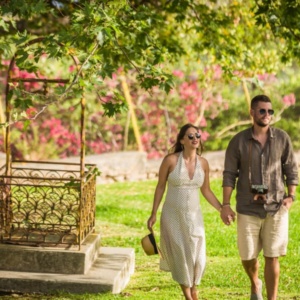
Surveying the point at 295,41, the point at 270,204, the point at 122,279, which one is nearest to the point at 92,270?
the point at 122,279

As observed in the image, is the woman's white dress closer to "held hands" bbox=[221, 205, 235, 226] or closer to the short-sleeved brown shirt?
"held hands" bbox=[221, 205, 235, 226]

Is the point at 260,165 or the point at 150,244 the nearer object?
the point at 260,165

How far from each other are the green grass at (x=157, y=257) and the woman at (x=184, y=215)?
3.34 feet

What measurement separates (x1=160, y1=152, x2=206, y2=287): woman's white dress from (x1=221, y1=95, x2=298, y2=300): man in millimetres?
268

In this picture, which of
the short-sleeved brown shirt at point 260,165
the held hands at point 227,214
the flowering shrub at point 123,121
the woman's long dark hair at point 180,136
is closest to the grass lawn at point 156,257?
the held hands at point 227,214

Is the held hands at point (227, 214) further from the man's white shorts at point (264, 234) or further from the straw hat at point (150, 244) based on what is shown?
the straw hat at point (150, 244)

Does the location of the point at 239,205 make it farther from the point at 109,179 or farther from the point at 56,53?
the point at 109,179

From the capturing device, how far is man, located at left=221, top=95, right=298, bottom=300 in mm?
7098

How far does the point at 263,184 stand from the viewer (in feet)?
23.3

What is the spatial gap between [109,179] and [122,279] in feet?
30.5

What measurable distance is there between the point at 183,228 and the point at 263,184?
782 mm

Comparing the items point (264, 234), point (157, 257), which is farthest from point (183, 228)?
point (157, 257)

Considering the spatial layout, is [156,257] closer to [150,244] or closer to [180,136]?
[150,244]

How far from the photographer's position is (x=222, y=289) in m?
8.73
